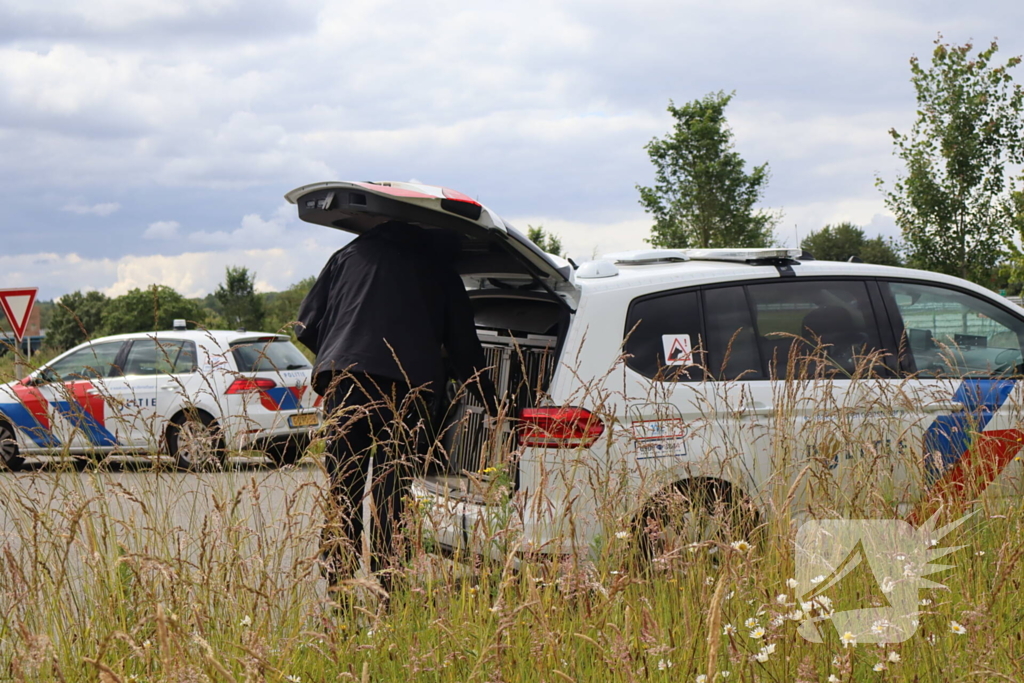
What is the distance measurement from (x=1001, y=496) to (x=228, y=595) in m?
2.80

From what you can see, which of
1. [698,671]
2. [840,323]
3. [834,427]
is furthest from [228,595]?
[840,323]

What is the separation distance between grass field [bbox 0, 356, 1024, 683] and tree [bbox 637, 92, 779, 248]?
23.9 meters

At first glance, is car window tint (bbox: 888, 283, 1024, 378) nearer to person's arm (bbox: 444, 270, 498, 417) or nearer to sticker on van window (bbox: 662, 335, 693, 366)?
sticker on van window (bbox: 662, 335, 693, 366)

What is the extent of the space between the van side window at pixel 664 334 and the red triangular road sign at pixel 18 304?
12165 mm

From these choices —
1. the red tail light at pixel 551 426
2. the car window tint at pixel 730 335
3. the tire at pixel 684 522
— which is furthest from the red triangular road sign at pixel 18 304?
the tire at pixel 684 522

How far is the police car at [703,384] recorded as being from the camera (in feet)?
10.2

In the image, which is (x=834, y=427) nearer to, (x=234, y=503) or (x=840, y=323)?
(x=840, y=323)

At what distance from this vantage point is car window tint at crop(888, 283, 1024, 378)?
15.5 ft

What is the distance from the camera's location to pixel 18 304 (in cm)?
1368

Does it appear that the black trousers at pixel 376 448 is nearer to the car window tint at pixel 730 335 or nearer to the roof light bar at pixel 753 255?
the car window tint at pixel 730 335

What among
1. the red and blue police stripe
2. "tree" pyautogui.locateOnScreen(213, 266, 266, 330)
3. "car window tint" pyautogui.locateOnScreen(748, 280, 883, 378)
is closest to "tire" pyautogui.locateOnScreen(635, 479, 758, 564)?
"car window tint" pyautogui.locateOnScreen(748, 280, 883, 378)

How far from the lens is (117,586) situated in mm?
2777

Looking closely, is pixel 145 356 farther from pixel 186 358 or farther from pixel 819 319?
pixel 819 319

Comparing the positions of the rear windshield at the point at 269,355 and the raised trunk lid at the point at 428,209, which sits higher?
the raised trunk lid at the point at 428,209
